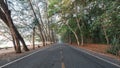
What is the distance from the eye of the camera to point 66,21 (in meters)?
53.9

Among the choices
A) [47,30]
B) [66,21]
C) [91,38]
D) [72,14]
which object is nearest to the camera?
[72,14]

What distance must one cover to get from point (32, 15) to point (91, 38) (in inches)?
744

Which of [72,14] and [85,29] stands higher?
[72,14]

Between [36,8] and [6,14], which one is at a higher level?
[36,8]

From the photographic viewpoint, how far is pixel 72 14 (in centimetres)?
4975

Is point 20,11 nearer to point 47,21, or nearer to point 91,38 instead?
point 91,38

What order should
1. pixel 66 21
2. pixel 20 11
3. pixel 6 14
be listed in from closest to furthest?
pixel 6 14, pixel 20 11, pixel 66 21

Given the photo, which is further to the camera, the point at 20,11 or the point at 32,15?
the point at 32,15

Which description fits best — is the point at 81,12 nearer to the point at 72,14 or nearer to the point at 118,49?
the point at 72,14

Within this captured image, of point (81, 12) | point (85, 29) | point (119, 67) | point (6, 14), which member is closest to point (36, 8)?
point (85, 29)

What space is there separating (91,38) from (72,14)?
14.8m

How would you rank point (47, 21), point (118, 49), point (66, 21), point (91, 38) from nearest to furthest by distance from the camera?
point (118, 49)
point (66, 21)
point (91, 38)
point (47, 21)

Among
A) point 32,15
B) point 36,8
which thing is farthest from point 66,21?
point 36,8

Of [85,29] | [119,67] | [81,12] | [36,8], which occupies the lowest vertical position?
[119,67]
